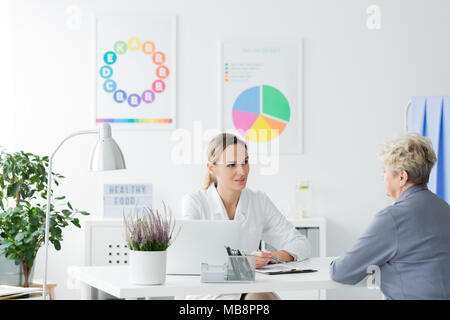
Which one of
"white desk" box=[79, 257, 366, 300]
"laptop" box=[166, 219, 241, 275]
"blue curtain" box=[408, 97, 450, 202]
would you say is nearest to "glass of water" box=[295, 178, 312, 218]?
"blue curtain" box=[408, 97, 450, 202]

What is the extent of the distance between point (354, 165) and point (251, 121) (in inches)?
30.4

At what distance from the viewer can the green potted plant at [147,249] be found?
6.91 ft

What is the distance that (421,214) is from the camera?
2154 millimetres

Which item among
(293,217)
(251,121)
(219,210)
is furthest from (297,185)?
(219,210)

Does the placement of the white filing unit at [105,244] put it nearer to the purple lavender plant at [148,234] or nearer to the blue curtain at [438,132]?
the blue curtain at [438,132]

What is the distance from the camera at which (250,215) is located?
2961 mm

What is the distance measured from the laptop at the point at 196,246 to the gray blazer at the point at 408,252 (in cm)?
47

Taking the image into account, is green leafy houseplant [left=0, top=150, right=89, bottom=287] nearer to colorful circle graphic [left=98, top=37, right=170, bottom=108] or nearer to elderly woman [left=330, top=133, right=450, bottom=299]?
colorful circle graphic [left=98, top=37, right=170, bottom=108]

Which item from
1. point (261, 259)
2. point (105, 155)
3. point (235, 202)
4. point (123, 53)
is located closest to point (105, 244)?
point (235, 202)

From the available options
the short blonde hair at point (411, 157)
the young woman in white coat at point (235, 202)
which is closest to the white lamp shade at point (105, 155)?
the young woman in white coat at point (235, 202)

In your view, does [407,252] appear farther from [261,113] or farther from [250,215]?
[261,113]

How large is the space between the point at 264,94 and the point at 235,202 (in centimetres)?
132
